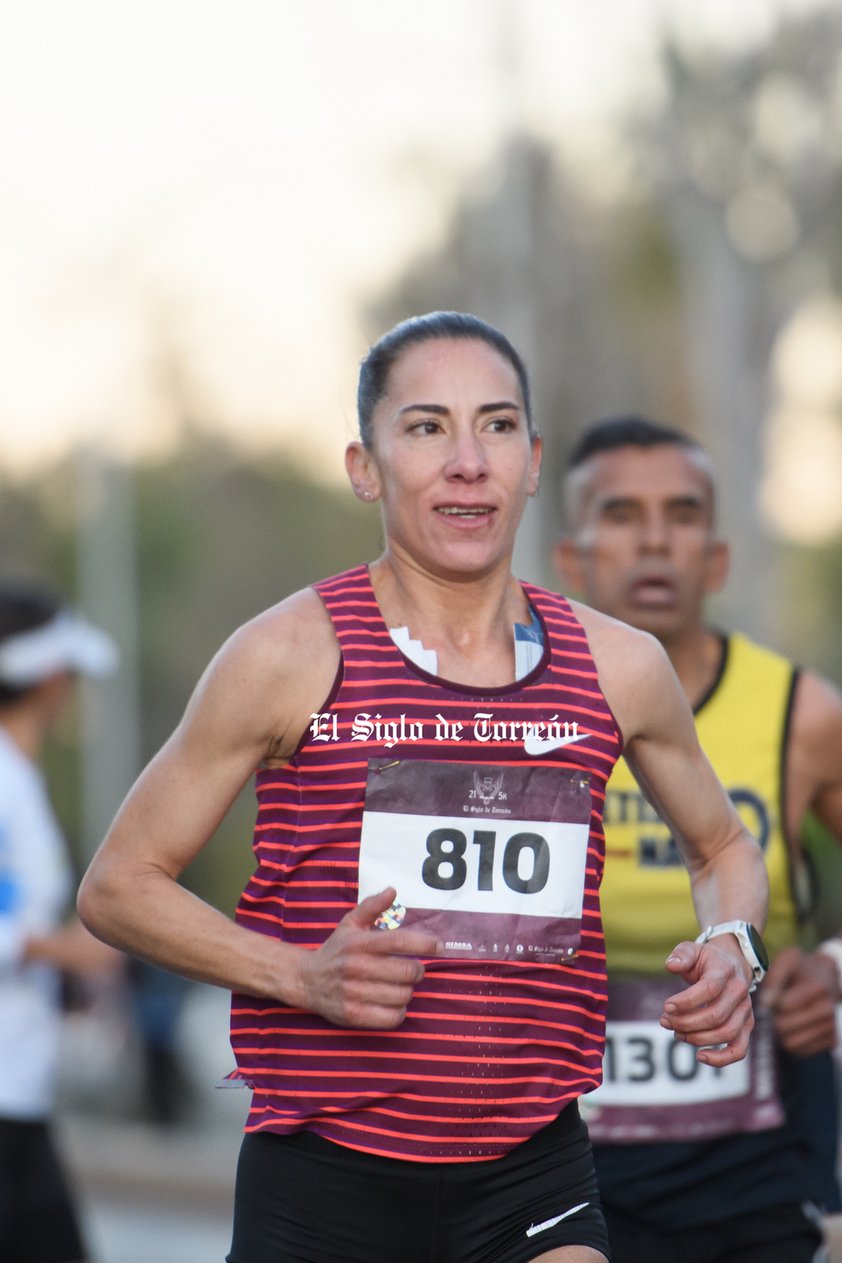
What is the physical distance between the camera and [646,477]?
15.3ft

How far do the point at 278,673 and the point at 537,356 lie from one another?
848 inches

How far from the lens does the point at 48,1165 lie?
18.5 feet

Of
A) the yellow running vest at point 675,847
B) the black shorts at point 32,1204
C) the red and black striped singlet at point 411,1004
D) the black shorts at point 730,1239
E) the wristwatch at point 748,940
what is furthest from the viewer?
the black shorts at point 32,1204

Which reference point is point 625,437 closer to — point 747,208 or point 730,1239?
point 730,1239

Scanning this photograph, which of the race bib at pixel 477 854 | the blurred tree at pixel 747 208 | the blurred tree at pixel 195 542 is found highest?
the blurred tree at pixel 195 542

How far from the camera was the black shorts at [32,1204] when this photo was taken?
5535mm

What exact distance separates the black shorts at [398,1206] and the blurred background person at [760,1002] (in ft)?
3.08

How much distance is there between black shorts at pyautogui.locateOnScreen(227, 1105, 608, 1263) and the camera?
301cm

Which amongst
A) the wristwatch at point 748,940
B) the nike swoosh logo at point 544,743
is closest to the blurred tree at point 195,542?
the wristwatch at point 748,940

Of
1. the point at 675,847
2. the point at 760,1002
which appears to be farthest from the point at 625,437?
the point at 760,1002

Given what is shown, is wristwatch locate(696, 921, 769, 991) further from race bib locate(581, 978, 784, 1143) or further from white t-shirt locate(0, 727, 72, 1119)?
white t-shirt locate(0, 727, 72, 1119)

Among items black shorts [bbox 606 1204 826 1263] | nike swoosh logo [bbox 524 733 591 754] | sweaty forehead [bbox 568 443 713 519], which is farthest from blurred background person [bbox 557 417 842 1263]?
nike swoosh logo [bbox 524 733 591 754]

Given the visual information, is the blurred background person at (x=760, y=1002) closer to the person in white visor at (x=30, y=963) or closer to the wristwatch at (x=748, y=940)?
the wristwatch at (x=748, y=940)

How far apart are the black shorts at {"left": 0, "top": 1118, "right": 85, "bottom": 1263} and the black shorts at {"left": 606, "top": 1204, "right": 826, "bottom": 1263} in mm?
2135
